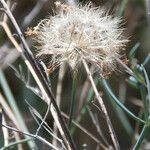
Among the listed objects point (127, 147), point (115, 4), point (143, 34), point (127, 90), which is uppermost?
point (115, 4)

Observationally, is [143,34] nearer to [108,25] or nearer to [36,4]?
[36,4]

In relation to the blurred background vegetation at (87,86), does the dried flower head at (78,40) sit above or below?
above

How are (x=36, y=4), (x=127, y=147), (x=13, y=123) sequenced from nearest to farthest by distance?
(x=13, y=123), (x=36, y=4), (x=127, y=147)

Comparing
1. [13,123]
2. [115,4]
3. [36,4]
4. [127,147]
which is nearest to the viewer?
[13,123]

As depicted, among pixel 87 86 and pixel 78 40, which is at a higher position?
pixel 78 40

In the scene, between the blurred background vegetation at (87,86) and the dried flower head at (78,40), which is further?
the blurred background vegetation at (87,86)

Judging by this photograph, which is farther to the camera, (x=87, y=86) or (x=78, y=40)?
(x=87, y=86)

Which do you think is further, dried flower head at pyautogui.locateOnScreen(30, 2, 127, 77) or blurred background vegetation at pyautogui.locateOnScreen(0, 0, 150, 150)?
blurred background vegetation at pyautogui.locateOnScreen(0, 0, 150, 150)

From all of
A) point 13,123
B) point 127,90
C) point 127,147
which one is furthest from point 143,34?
point 13,123
